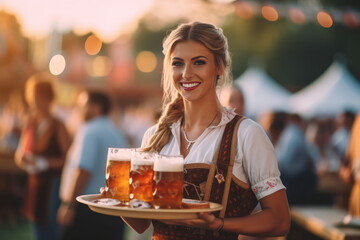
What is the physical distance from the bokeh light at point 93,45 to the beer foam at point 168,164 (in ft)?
161

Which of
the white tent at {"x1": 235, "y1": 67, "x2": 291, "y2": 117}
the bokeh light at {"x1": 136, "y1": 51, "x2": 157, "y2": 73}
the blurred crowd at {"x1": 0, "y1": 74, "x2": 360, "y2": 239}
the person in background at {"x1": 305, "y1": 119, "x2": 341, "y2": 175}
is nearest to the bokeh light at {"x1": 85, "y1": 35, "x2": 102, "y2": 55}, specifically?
the bokeh light at {"x1": 136, "y1": 51, "x2": 157, "y2": 73}

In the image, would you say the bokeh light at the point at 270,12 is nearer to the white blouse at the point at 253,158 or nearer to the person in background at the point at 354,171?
the person in background at the point at 354,171

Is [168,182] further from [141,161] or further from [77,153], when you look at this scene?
[77,153]

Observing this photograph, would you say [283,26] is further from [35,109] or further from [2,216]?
[35,109]

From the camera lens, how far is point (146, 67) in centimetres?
5741

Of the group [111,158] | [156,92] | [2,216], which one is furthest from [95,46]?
[111,158]

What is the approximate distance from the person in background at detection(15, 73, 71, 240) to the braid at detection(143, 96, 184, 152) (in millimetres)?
3078

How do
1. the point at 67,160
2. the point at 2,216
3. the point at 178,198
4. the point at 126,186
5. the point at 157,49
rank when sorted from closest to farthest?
the point at 178,198 < the point at 126,186 < the point at 67,160 < the point at 2,216 < the point at 157,49

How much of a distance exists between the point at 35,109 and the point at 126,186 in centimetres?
364

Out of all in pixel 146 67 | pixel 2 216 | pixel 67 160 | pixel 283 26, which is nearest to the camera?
pixel 67 160

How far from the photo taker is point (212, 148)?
7.37ft

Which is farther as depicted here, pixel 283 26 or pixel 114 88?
pixel 114 88

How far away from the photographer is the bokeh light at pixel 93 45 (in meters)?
50.2

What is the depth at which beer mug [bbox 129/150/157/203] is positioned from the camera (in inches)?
79.4
